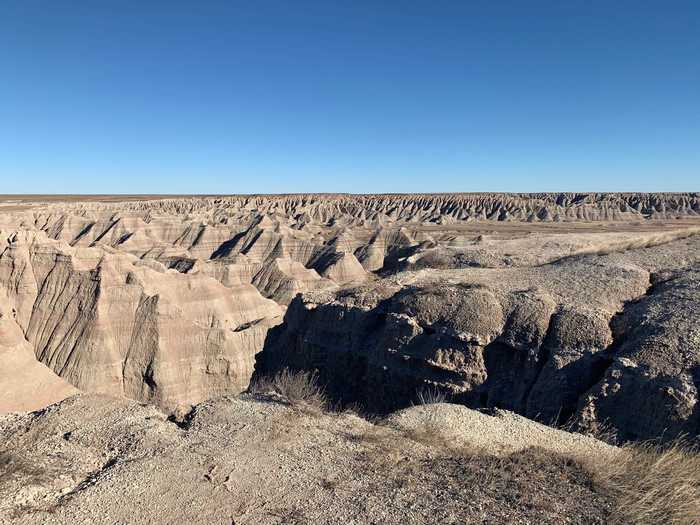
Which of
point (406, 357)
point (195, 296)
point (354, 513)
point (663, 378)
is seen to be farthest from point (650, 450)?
point (195, 296)

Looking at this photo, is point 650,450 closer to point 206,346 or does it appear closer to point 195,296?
point 206,346

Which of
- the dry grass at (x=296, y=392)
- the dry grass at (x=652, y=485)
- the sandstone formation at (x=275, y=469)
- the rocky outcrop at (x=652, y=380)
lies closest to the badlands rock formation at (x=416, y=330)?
the rocky outcrop at (x=652, y=380)

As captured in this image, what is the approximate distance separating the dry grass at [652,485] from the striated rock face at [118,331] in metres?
20.1

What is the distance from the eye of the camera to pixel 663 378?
804cm

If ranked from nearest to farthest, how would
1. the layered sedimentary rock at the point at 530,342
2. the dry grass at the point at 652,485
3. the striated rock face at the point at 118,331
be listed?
the dry grass at the point at 652,485 < the layered sedimentary rock at the point at 530,342 < the striated rock face at the point at 118,331

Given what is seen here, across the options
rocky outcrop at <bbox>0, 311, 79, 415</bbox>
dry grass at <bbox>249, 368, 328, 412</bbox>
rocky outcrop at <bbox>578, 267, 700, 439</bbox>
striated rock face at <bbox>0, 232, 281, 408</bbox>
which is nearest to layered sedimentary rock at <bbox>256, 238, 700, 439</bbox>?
rocky outcrop at <bbox>578, 267, 700, 439</bbox>

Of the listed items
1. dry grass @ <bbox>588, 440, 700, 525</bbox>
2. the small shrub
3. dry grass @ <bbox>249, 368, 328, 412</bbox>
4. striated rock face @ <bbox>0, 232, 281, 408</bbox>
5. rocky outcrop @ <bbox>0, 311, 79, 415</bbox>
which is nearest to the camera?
dry grass @ <bbox>588, 440, 700, 525</bbox>

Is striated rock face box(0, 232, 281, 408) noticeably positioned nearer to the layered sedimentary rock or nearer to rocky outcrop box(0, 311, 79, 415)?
rocky outcrop box(0, 311, 79, 415)

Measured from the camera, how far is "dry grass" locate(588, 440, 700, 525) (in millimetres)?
4727

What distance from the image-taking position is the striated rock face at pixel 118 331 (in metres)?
22.4

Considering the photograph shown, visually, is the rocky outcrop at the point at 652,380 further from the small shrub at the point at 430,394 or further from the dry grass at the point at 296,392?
the dry grass at the point at 296,392

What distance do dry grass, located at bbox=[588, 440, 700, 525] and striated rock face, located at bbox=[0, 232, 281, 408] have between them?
20.1 metres

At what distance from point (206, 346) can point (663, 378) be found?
2033 cm

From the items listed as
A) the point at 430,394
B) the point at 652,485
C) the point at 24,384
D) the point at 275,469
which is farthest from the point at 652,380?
the point at 24,384
